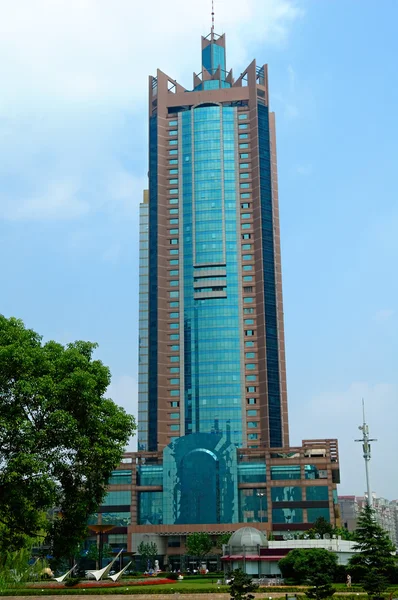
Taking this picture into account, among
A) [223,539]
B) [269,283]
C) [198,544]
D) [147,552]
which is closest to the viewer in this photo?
[198,544]

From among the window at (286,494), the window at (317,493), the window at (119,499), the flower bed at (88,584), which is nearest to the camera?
the flower bed at (88,584)

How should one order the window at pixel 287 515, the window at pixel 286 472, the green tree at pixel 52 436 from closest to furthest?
the green tree at pixel 52 436, the window at pixel 287 515, the window at pixel 286 472

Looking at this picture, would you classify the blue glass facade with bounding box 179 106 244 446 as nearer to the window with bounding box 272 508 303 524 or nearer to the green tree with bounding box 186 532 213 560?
the window with bounding box 272 508 303 524

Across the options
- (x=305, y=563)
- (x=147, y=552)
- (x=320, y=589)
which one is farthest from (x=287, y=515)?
(x=320, y=589)

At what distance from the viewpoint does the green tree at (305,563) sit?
195ft

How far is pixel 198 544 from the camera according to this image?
4289 inches

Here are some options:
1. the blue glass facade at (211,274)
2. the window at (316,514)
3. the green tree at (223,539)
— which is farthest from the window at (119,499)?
the window at (316,514)

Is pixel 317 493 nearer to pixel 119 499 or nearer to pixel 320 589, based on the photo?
pixel 119 499

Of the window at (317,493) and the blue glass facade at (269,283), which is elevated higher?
the blue glass facade at (269,283)

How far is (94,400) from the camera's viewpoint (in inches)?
→ 1639

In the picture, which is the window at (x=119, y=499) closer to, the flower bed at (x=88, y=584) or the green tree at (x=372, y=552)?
the flower bed at (x=88, y=584)

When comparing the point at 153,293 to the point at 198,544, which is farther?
the point at 153,293

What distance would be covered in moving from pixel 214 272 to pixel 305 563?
8737cm

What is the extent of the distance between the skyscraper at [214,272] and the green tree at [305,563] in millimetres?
69223
